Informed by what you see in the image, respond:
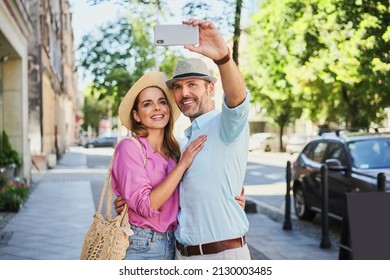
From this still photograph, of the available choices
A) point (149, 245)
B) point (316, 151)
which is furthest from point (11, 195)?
point (149, 245)

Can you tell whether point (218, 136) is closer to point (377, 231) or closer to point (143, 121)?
point (143, 121)

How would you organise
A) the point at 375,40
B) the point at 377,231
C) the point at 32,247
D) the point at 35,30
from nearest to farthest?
1. the point at 377,231
2. the point at 375,40
3. the point at 32,247
4. the point at 35,30

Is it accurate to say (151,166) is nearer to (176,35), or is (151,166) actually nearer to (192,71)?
(192,71)

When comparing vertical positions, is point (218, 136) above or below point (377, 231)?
above

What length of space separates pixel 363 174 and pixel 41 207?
508 cm

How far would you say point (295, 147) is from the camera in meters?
24.7

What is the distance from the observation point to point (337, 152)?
26.7ft

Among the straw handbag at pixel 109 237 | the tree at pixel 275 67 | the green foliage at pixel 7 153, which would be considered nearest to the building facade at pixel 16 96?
the green foliage at pixel 7 153

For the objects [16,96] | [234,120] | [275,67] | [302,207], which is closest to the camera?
[234,120]

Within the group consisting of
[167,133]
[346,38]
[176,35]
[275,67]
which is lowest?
[167,133]

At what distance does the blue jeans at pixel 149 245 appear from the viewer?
8.13 feet

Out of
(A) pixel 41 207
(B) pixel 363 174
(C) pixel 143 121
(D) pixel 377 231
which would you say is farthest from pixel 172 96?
(A) pixel 41 207

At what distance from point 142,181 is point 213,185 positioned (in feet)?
0.90

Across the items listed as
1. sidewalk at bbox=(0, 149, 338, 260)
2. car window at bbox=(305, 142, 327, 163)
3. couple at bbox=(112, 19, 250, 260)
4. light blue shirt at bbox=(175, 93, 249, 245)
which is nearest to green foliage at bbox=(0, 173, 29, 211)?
sidewalk at bbox=(0, 149, 338, 260)
